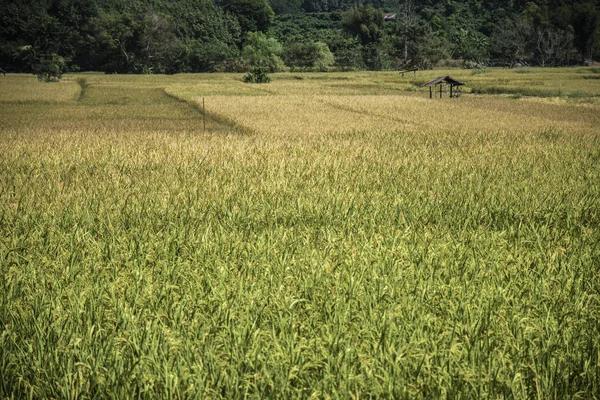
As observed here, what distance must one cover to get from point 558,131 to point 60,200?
13.3 meters

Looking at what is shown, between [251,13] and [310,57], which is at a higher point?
[251,13]

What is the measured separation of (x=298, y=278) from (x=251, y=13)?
352 feet

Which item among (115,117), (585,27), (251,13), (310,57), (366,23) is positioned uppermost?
(251,13)

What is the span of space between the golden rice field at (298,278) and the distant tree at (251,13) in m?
97.7

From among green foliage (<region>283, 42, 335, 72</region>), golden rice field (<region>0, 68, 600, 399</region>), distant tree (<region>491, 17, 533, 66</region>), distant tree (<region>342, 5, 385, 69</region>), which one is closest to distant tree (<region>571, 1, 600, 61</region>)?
distant tree (<region>491, 17, 533, 66</region>)

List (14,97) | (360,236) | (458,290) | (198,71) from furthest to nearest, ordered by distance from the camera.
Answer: (198,71), (14,97), (360,236), (458,290)

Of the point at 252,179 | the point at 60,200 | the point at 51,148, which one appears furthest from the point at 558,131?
the point at 60,200

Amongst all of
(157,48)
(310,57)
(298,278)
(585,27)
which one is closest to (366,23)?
(310,57)

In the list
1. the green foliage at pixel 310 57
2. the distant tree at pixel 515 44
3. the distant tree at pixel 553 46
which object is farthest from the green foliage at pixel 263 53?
the distant tree at pixel 553 46

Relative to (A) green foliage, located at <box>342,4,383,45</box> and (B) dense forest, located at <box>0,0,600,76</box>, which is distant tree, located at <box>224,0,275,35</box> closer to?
(B) dense forest, located at <box>0,0,600,76</box>

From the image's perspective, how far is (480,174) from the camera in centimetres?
852

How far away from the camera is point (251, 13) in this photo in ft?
347

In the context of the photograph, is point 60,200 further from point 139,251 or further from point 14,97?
point 14,97

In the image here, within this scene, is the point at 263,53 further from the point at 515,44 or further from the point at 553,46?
the point at 553,46
